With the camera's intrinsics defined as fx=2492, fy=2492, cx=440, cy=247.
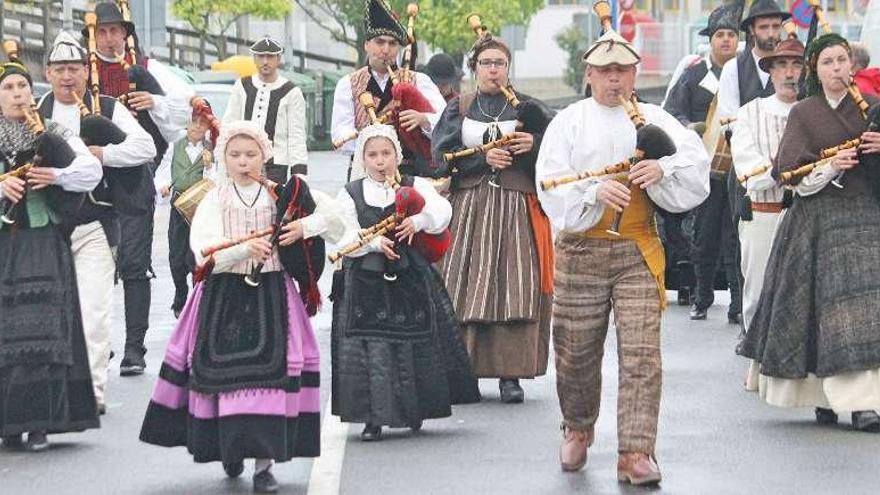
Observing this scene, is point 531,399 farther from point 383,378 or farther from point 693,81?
point 693,81

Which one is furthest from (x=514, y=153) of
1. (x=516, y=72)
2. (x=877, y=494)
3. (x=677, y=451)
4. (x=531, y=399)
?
(x=516, y=72)

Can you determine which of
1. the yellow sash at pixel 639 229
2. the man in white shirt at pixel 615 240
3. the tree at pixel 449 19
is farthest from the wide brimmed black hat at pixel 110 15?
the tree at pixel 449 19

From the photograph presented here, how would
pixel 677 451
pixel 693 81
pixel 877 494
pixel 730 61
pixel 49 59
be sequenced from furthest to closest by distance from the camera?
pixel 693 81 → pixel 730 61 → pixel 49 59 → pixel 677 451 → pixel 877 494

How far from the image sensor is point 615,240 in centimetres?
1005

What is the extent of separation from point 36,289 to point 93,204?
0.95 metres

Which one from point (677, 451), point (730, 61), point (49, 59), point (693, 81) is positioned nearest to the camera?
point (677, 451)

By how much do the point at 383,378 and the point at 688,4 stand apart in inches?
2881

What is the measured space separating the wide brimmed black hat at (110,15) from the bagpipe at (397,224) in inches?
120

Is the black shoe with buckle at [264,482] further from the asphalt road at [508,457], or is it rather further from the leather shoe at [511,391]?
the leather shoe at [511,391]

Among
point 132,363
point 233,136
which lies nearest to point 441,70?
point 132,363

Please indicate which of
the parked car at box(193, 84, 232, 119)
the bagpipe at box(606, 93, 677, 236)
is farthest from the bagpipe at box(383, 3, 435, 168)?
the parked car at box(193, 84, 232, 119)

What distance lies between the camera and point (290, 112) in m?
15.4

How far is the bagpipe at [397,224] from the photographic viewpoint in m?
11.2

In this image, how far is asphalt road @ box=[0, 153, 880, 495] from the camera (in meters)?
10.1
